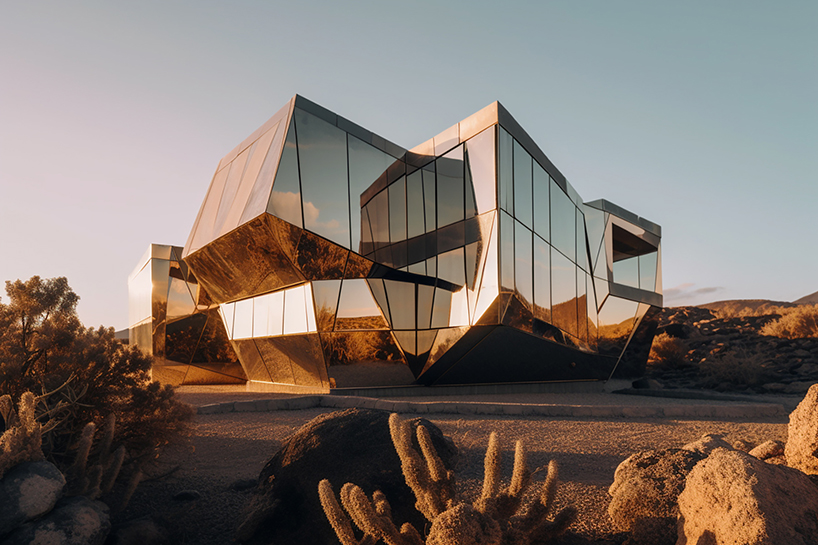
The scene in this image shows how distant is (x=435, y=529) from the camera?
2.71 meters

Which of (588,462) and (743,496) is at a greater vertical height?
(743,496)

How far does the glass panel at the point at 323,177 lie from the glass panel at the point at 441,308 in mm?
3168

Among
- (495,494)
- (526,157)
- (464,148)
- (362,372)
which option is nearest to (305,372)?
(362,372)

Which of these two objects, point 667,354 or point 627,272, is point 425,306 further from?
point 667,354

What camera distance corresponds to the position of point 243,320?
1820cm

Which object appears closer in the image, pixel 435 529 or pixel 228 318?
pixel 435 529

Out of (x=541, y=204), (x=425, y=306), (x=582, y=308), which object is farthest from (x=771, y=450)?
(x=582, y=308)

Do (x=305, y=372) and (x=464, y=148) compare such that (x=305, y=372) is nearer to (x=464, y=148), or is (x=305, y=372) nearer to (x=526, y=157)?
(x=464, y=148)

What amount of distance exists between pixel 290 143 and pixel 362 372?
6.85 m

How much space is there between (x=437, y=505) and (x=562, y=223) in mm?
15682

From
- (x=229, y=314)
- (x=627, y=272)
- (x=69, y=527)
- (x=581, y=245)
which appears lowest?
(x=69, y=527)

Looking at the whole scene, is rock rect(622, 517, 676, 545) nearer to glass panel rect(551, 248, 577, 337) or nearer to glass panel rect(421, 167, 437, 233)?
glass panel rect(421, 167, 437, 233)

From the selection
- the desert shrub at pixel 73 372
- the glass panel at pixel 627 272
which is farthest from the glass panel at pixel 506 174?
the glass panel at pixel 627 272

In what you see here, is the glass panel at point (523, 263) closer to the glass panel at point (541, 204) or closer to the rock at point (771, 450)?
the glass panel at point (541, 204)
